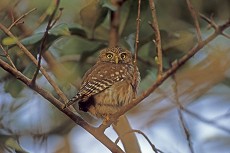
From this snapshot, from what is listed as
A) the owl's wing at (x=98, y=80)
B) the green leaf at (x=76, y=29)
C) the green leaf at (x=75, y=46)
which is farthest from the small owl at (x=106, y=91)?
the green leaf at (x=75, y=46)

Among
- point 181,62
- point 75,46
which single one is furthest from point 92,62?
point 181,62

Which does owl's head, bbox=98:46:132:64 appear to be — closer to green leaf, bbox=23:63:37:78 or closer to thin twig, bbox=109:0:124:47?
thin twig, bbox=109:0:124:47

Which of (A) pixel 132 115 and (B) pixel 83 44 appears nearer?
(A) pixel 132 115

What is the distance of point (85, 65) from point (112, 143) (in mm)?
1958

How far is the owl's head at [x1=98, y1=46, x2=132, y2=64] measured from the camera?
177 inches

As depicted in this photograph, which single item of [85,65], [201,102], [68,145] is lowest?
[68,145]

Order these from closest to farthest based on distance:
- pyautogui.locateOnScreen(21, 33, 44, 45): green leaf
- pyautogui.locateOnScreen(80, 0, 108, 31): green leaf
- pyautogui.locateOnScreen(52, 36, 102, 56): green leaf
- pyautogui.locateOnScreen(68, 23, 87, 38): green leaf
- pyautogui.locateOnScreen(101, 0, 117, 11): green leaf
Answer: pyautogui.locateOnScreen(21, 33, 44, 45): green leaf < pyautogui.locateOnScreen(101, 0, 117, 11): green leaf < pyautogui.locateOnScreen(80, 0, 108, 31): green leaf < pyautogui.locateOnScreen(68, 23, 87, 38): green leaf < pyautogui.locateOnScreen(52, 36, 102, 56): green leaf

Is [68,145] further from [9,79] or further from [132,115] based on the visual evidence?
[9,79]

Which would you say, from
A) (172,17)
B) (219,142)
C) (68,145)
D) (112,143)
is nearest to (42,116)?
(112,143)

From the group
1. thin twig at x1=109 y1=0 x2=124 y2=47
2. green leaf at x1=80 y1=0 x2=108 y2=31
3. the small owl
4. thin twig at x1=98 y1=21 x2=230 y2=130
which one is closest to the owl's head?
thin twig at x1=109 y1=0 x2=124 y2=47

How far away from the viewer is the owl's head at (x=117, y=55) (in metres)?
4.51

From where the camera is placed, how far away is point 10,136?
387 centimetres

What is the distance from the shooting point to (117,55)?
4520mm

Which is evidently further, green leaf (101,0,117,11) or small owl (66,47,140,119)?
green leaf (101,0,117,11)
